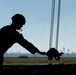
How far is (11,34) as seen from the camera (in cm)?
308

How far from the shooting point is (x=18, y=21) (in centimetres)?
313

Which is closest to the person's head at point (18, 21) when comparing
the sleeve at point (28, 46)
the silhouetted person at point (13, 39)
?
the silhouetted person at point (13, 39)

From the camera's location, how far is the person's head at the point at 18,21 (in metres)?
3.09
